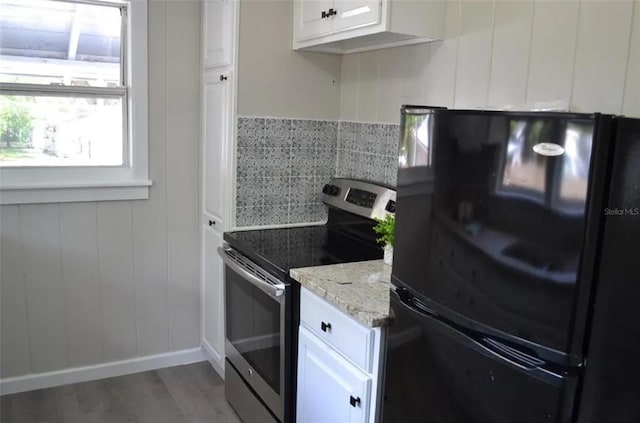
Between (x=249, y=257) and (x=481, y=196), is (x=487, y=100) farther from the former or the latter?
(x=249, y=257)

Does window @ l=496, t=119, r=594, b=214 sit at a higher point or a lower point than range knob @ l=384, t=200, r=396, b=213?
higher

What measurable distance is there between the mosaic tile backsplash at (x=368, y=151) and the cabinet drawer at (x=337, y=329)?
758 millimetres

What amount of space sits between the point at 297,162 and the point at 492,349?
176cm

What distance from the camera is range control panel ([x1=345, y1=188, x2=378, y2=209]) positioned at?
2570mm

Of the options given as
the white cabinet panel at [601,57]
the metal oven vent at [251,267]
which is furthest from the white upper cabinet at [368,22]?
the metal oven vent at [251,267]

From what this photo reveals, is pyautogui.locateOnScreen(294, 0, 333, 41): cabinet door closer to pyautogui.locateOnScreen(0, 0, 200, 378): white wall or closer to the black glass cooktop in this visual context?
pyautogui.locateOnScreen(0, 0, 200, 378): white wall

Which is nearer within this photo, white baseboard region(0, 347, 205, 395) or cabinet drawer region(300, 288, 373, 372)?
cabinet drawer region(300, 288, 373, 372)

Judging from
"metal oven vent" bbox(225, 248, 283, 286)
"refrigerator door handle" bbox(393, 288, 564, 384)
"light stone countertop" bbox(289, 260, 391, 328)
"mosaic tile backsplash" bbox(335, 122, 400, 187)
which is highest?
"mosaic tile backsplash" bbox(335, 122, 400, 187)

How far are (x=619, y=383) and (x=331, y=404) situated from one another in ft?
3.41

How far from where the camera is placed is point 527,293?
3.69ft

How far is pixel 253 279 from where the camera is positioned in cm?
228

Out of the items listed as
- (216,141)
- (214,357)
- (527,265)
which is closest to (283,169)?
(216,141)

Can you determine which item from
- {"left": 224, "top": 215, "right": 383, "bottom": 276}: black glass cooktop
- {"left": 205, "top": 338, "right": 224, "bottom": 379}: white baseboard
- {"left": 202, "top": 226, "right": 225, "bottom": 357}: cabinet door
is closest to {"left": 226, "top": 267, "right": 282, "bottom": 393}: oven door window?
{"left": 224, "top": 215, "right": 383, "bottom": 276}: black glass cooktop

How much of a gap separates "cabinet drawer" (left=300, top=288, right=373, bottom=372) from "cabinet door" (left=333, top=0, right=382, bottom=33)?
3.34 ft
